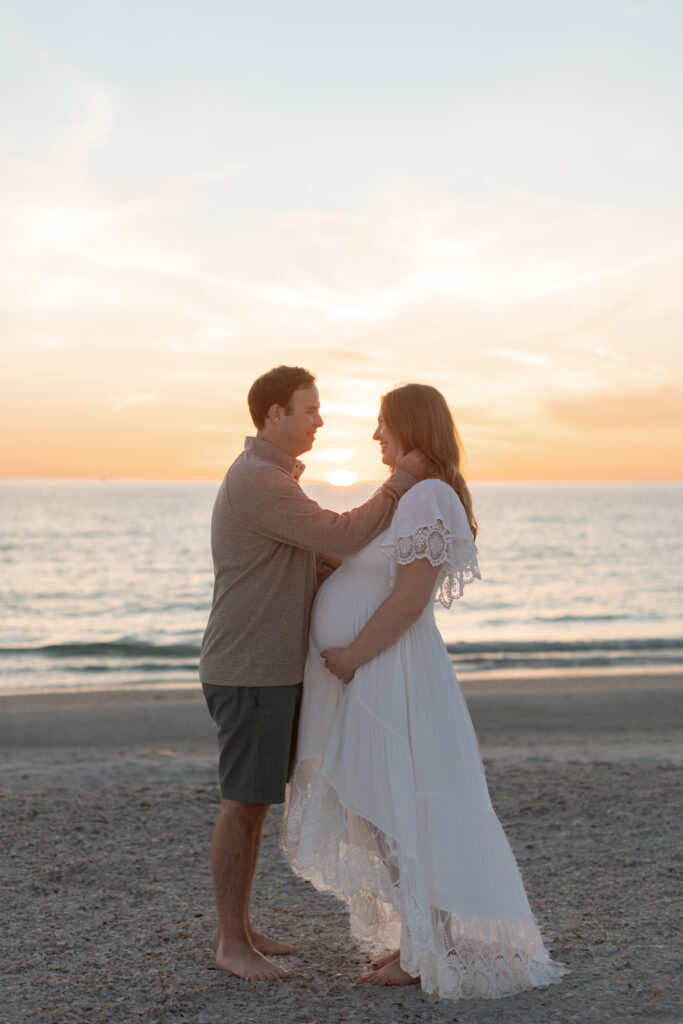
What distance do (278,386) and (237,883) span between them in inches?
78.9

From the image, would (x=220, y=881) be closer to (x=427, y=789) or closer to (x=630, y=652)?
(x=427, y=789)

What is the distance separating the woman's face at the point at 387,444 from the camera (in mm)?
3668

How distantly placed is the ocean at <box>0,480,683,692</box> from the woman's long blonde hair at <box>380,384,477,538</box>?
11585 millimetres

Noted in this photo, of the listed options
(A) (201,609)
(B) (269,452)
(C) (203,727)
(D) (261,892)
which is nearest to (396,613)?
(B) (269,452)

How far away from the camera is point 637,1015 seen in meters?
3.22

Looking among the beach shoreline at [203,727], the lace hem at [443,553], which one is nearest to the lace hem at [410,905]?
the lace hem at [443,553]

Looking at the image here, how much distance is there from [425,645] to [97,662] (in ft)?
47.3

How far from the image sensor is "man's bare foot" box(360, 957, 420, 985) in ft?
11.9

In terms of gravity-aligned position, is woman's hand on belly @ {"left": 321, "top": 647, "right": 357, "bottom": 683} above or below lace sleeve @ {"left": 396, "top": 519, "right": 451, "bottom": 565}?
below

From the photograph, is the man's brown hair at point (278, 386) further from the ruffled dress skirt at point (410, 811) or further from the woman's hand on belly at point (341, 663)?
the woman's hand on belly at point (341, 663)

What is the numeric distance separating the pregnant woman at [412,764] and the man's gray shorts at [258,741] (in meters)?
0.12

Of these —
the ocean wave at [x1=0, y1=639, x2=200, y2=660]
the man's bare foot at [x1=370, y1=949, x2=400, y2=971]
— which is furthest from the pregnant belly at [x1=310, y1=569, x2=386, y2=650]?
the ocean wave at [x1=0, y1=639, x2=200, y2=660]

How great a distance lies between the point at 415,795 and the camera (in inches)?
136

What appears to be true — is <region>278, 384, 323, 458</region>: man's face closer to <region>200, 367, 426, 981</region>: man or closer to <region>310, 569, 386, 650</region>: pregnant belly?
<region>200, 367, 426, 981</region>: man
